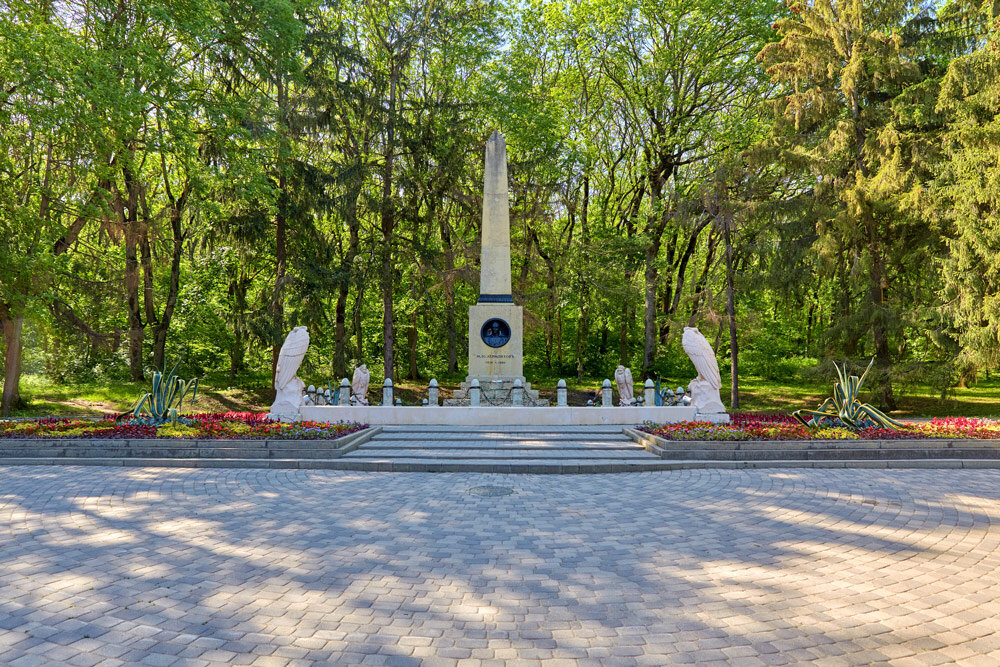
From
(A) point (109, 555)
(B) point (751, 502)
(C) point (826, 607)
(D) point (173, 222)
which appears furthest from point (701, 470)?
(D) point (173, 222)

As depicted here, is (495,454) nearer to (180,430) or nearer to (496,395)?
(496,395)

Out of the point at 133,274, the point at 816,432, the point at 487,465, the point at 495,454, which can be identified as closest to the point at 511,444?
the point at 495,454

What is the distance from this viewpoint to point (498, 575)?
471cm

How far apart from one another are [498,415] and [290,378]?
5.31 m

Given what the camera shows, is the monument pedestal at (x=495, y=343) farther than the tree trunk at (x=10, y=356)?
Yes

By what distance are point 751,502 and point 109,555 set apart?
7.15 meters

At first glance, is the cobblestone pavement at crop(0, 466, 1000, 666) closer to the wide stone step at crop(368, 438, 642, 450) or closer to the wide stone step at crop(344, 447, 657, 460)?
the wide stone step at crop(344, 447, 657, 460)

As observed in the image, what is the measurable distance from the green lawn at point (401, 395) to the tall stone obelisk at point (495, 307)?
503 centimetres

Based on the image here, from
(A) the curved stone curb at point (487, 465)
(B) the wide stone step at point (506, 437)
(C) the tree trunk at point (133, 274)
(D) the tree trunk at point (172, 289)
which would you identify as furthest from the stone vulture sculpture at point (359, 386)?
(D) the tree trunk at point (172, 289)

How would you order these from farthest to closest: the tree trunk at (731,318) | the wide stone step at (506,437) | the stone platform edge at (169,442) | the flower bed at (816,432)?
1. the tree trunk at (731,318)
2. the wide stone step at (506,437)
3. the flower bed at (816,432)
4. the stone platform edge at (169,442)

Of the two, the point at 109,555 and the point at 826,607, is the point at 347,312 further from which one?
the point at 826,607

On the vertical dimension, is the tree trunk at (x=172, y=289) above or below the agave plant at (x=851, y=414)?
above

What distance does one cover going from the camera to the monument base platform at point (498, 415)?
45.9ft

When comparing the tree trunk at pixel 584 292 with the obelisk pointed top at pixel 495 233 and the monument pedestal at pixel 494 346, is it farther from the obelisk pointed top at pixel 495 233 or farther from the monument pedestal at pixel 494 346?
the monument pedestal at pixel 494 346
